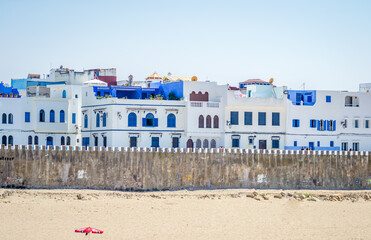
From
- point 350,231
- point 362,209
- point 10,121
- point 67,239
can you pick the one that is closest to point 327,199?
point 362,209

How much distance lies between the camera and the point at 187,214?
4150cm

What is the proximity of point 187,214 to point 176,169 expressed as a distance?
27.1 ft

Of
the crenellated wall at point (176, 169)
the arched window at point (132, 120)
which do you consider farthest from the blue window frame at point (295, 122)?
the arched window at point (132, 120)

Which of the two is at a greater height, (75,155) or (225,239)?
(75,155)

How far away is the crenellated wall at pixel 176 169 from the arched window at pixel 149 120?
1174cm

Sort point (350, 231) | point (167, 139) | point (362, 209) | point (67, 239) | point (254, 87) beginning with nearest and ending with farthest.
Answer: point (67, 239) → point (350, 231) → point (362, 209) → point (167, 139) → point (254, 87)

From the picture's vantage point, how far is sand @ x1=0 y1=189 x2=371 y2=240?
36.7 meters

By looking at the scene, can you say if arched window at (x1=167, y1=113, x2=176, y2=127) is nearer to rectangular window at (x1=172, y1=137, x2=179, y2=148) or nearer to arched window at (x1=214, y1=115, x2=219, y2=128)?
rectangular window at (x1=172, y1=137, x2=179, y2=148)

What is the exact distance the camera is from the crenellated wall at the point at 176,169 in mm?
47500

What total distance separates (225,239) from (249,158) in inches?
643

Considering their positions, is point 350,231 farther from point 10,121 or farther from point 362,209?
point 10,121

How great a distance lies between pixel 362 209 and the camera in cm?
4638

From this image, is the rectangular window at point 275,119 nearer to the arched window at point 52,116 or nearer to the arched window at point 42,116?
the arched window at point 52,116

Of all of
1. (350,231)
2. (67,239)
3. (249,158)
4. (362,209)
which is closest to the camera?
(67,239)
